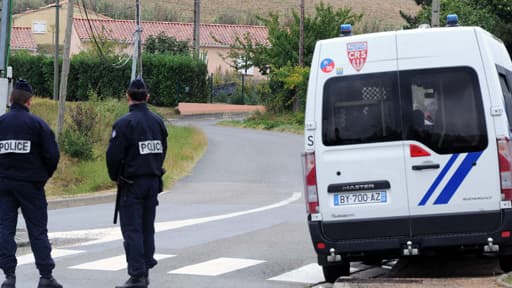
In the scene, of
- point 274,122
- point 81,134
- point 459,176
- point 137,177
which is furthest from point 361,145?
point 274,122

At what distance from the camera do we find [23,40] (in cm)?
9300

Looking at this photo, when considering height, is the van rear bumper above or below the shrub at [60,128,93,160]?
below

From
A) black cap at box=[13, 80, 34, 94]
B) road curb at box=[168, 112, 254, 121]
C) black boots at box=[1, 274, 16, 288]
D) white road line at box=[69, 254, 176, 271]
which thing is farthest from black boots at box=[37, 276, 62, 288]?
road curb at box=[168, 112, 254, 121]

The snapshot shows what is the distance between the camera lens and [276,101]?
187 ft

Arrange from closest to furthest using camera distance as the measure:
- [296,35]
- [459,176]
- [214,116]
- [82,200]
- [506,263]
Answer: [459,176], [506,263], [82,200], [296,35], [214,116]

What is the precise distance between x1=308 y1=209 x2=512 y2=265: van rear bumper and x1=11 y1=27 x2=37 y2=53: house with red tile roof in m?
82.4

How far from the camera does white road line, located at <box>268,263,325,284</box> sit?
11.4m

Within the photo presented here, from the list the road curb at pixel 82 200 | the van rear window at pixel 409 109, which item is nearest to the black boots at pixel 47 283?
the van rear window at pixel 409 109

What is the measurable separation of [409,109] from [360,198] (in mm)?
976

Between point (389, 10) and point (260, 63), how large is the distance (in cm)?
7511

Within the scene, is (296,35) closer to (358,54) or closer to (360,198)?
(358,54)

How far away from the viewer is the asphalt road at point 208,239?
1149 cm

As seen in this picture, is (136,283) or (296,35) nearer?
(136,283)

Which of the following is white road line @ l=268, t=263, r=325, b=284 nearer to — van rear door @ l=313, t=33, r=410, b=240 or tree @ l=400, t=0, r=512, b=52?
van rear door @ l=313, t=33, r=410, b=240
